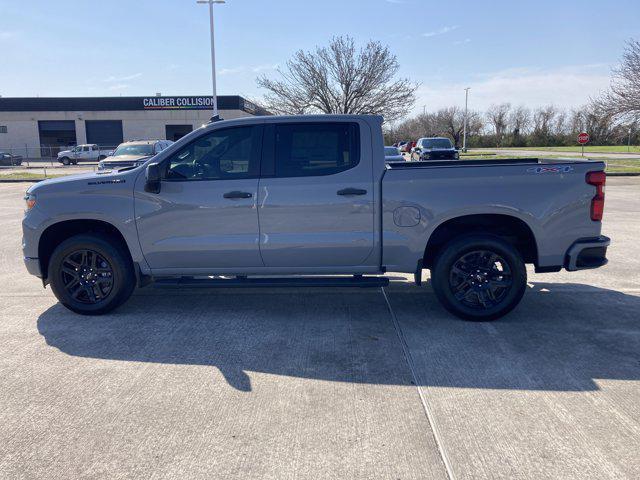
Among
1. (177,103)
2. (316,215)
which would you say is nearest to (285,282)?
(316,215)

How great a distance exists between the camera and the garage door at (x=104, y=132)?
52188mm

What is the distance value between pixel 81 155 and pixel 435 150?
30.2 metres

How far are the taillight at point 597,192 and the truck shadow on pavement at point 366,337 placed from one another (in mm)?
1087

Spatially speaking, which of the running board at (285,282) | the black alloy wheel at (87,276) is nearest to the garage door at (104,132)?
the black alloy wheel at (87,276)

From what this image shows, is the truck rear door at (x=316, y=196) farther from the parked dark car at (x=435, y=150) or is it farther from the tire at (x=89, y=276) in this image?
the parked dark car at (x=435, y=150)

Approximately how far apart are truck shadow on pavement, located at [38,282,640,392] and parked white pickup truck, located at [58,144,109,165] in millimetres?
40739

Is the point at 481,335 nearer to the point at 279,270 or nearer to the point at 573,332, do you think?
the point at 573,332

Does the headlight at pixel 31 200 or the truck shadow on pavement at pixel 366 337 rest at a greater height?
the headlight at pixel 31 200

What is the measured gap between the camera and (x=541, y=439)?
308 centimetres

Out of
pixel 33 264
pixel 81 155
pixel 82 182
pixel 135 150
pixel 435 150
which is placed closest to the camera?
pixel 82 182

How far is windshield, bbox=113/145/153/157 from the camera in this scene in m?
17.5

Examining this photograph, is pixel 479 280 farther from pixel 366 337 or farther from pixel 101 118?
pixel 101 118

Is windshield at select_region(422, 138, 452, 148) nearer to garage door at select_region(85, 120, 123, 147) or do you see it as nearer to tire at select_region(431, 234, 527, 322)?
tire at select_region(431, 234, 527, 322)

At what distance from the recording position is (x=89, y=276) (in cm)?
535
